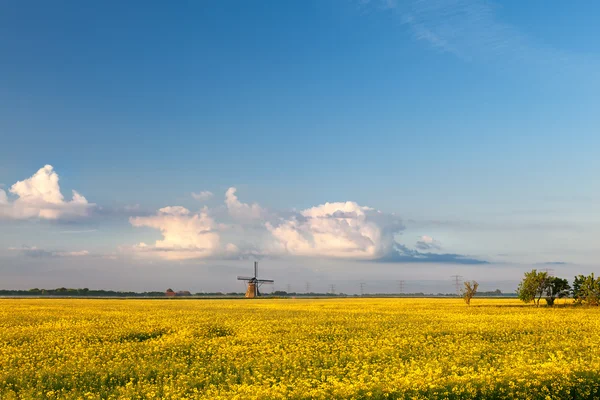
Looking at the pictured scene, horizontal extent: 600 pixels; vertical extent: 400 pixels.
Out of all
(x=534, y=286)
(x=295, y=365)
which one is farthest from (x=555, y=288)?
(x=295, y=365)

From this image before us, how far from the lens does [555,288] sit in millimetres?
73312

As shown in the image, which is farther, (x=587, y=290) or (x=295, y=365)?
(x=587, y=290)

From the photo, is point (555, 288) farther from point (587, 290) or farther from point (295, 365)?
point (295, 365)

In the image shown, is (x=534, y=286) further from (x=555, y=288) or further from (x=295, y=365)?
(x=295, y=365)

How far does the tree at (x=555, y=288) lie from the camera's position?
73.1 metres

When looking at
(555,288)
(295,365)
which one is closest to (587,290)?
(555,288)

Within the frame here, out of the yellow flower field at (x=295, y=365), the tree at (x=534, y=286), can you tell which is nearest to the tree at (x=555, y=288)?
the tree at (x=534, y=286)

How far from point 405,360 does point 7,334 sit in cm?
2341

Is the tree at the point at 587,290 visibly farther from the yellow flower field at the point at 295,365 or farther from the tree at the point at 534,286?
the yellow flower field at the point at 295,365

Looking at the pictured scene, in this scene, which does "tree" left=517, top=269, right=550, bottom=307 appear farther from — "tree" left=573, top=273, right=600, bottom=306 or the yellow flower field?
the yellow flower field

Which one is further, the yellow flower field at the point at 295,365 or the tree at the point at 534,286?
the tree at the point at 534,286

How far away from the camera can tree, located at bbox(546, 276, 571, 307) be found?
73062mm

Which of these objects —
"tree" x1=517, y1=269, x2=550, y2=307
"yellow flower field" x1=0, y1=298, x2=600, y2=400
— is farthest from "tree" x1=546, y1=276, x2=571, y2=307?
"yellow flower field" x1=0, y1=298, x2=600, y2=400

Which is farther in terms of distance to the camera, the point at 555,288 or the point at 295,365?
the point at 555,288
